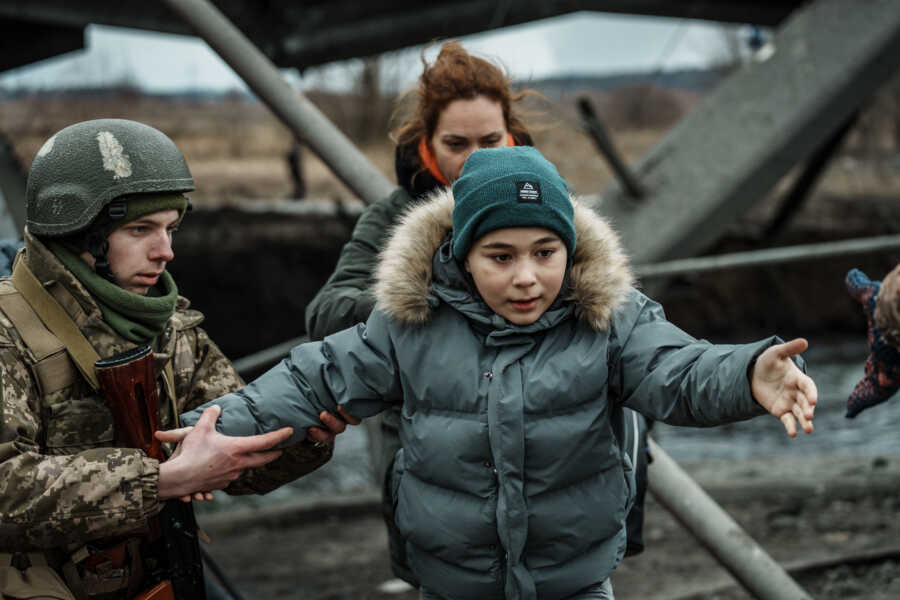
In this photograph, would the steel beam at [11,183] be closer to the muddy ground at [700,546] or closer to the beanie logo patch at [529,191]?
the muddy ground at [700,546]

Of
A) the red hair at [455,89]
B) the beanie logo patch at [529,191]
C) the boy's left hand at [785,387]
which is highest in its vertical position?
the red hair at [455,89]

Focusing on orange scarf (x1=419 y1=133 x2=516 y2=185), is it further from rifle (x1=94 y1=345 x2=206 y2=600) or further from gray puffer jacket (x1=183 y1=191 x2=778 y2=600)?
rifle (x1=94 y1=345 x2=206 y2=600)

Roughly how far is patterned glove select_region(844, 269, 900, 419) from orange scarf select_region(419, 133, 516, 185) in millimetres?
1078

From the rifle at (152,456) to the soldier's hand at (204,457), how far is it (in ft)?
0.25

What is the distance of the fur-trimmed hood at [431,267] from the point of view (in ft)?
7.47

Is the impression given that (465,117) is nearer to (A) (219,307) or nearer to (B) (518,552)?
(B) (518,552)

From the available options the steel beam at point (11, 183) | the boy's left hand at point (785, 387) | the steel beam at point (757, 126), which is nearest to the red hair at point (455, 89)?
the boy's left hand at point (785, 387)

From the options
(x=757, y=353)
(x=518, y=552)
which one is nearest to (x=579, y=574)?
(x=518, y=552)

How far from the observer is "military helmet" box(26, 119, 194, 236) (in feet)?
7.48

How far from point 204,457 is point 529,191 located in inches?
37.4

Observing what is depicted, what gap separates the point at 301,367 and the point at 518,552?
0.67m

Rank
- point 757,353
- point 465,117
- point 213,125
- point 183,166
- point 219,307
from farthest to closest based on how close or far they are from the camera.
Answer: point 213,125
point 219,307
point 465,117
point 183,166
point 757,353

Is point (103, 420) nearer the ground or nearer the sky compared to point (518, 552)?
nearer the sky

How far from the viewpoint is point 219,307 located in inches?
503
